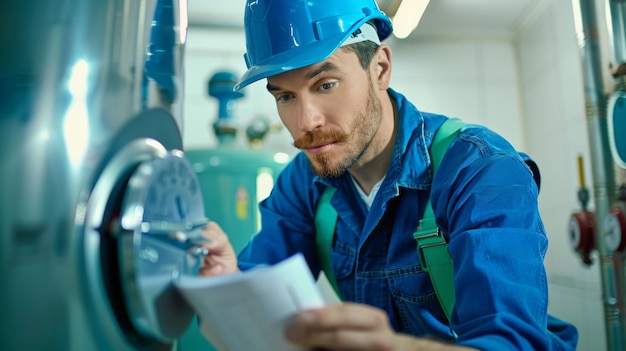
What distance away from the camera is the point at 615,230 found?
101 cm

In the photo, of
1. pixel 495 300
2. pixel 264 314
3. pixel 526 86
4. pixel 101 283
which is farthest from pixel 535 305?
pixel 526 86

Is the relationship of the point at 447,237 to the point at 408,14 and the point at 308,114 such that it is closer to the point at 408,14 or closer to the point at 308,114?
the point at 308,114

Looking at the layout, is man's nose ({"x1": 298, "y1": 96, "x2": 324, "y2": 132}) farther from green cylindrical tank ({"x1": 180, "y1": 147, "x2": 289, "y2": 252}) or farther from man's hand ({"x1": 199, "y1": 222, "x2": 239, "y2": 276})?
green cylindrical tank ({"x1": 180, "y1": 147, "x2": 289, "y2": 252})

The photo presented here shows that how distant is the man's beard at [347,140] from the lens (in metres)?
0.87

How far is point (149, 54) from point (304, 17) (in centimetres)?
41

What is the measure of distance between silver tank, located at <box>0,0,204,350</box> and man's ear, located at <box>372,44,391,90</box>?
1.96ft

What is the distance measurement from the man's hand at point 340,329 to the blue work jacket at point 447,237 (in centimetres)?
17

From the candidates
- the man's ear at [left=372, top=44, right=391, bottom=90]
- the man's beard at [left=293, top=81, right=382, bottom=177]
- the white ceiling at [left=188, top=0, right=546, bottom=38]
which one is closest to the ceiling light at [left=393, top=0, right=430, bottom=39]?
the white ceiling at [left=188, top=0, right=546, bottom=38]

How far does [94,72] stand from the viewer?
393 millimetres

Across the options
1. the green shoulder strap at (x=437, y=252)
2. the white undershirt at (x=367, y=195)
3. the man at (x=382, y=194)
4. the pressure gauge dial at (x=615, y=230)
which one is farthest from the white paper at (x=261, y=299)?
the pressure gauge dial at (x=615, y=230)

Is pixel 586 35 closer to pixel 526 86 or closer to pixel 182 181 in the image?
pixel 526 86

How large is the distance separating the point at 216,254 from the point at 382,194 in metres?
0.35

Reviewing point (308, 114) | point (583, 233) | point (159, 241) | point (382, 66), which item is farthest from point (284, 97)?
point (583, 233)

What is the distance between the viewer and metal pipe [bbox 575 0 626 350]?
104cm
